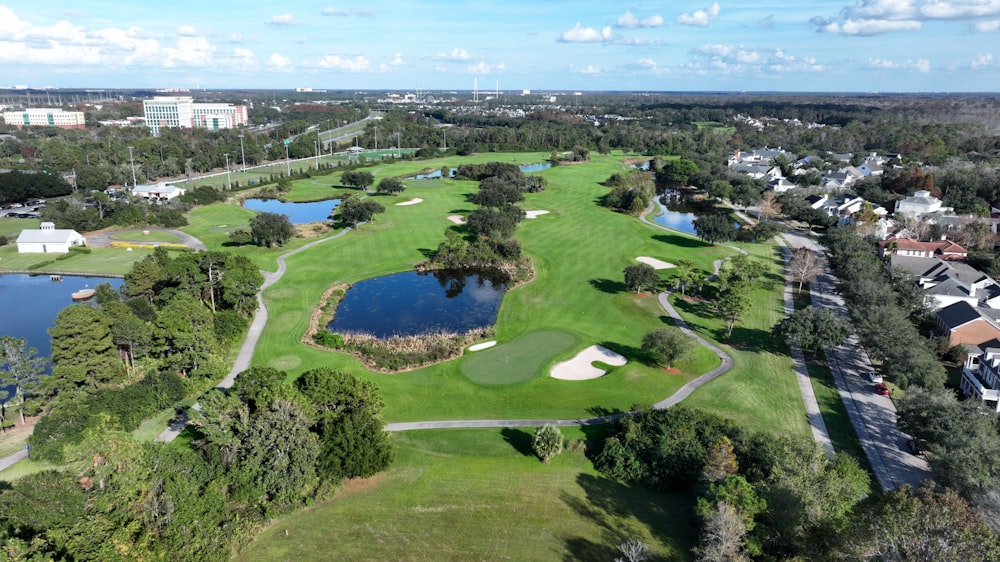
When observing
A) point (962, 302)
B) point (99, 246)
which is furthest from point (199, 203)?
point (962, 302)

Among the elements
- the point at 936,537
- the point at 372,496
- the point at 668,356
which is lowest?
the point at 372,496

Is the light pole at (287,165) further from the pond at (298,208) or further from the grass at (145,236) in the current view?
the grass at (145,236)

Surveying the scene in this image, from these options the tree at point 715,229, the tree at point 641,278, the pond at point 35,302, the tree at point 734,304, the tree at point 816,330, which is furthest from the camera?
the tree at point 715,229

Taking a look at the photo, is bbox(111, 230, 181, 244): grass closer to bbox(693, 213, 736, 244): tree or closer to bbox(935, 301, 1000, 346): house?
bbox(693, 213, 736, 244): tree

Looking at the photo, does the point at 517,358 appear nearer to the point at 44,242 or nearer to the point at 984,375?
the point at 984,375

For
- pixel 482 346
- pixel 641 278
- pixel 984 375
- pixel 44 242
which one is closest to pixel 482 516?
pixel 482 346

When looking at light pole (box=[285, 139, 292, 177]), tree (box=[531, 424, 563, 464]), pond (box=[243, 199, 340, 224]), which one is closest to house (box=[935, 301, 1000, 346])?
tree (box=[531, 424, 563, 464])

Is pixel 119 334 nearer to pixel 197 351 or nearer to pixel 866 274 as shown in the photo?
pixel 197 351

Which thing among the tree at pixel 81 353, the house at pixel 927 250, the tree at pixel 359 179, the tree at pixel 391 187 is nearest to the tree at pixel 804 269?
the house at pixel 927 250
